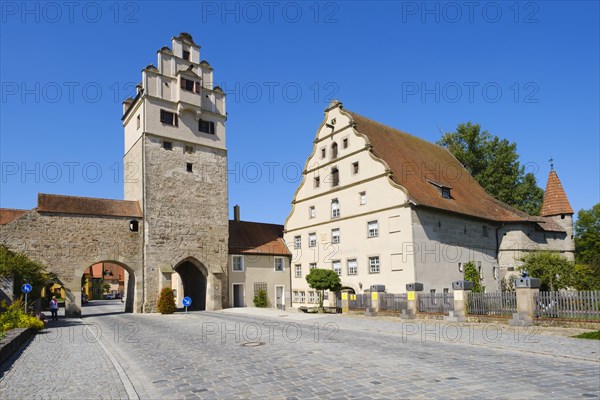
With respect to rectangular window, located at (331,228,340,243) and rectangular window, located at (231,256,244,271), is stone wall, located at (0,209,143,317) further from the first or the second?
rectangular window, located at (331,228,340,243)

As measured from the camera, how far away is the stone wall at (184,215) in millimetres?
33531

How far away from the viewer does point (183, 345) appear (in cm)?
1436

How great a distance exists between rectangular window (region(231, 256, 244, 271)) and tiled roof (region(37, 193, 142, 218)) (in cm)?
853

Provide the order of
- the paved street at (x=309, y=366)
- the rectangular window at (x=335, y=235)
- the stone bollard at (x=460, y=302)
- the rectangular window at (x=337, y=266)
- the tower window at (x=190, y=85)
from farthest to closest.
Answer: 1. the tower window at (x=190, y=85)
2. the rectangular window at (x=335, y=235)
3. the rectangular window at (x=337, y=266)
4. the stone bollard at (x=460, y=302)
5. the paved street at (x=309, y=366)

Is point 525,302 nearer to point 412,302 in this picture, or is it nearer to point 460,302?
point 460,302

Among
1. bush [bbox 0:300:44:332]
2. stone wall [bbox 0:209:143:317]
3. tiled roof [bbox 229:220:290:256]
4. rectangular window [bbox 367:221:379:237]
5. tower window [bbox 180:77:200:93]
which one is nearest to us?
bush [bbox 0:300:44:332]

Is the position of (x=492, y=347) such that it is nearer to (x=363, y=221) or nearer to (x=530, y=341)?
(x=530, y=341)

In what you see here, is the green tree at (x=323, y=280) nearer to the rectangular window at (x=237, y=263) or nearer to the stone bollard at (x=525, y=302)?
the rectangular window at (x=237, y=263)

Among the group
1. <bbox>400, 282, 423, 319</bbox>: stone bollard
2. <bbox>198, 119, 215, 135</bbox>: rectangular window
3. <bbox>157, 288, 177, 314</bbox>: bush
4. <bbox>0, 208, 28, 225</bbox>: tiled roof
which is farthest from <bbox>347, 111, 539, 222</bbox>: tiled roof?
<bbox>0, 208, 28, 225</bbox>: tiled roof

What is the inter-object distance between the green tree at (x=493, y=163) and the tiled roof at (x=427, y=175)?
24.8 feet

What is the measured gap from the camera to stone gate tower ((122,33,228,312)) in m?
33.9

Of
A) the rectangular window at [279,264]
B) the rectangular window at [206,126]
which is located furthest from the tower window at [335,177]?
→ the rectangular window at [206,126]

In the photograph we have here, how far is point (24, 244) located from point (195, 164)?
43.7 ft

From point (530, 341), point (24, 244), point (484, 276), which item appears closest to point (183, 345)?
point (530, 341)
